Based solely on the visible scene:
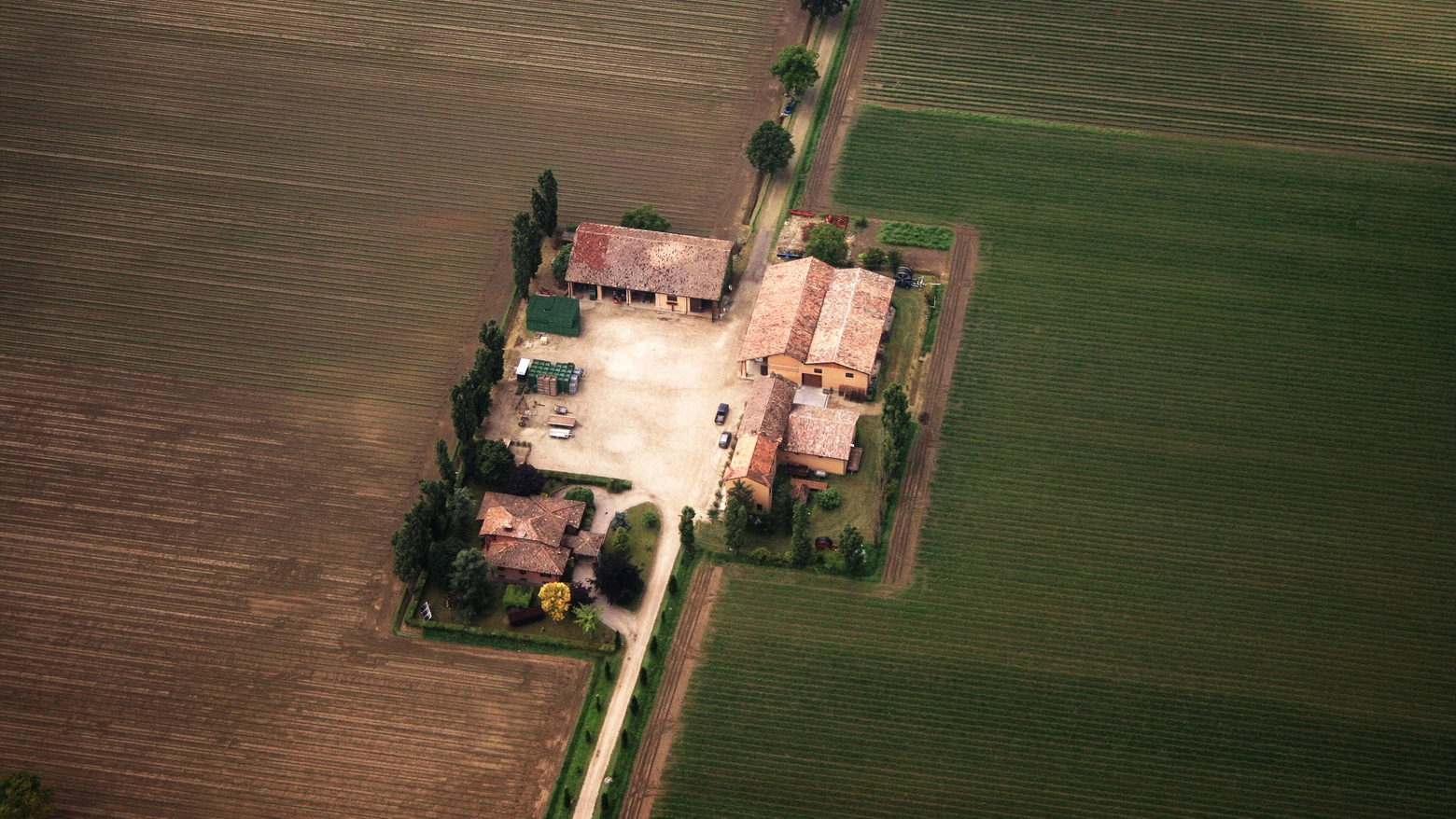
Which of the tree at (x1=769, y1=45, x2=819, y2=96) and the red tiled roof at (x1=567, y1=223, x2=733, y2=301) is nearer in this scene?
the red tiled roof at (x1=567, y1=223, x2=733, y2=301)

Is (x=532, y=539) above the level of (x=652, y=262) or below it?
below

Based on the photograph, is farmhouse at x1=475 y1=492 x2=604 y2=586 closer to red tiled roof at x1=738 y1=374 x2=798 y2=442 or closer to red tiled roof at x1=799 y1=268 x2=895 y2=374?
red tiled roof at x1=738 y1=374 x2=798 y2=442

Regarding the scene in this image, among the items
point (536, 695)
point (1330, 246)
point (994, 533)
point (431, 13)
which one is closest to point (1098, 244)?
point (1330, 246)

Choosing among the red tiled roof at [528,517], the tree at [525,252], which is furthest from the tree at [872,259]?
the red tiled roof at [528,517]

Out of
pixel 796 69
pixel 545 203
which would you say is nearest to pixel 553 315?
pixel 545 203

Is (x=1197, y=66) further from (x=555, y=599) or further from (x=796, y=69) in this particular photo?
(x=555, y=599)

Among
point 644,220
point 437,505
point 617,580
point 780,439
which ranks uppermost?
point 644,220

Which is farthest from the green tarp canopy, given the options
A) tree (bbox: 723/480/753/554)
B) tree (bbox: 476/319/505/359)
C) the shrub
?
the shrub

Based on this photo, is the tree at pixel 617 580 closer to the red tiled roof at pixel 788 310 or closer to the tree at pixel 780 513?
the tree at pixel 780 513
